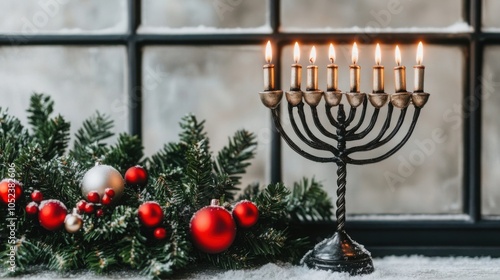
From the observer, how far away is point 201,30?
4.02 ft

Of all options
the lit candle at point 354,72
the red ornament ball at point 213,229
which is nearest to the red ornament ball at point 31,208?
the red ornament ball at point 213,229

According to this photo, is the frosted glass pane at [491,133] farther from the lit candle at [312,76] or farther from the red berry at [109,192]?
the red berry at [109,192]

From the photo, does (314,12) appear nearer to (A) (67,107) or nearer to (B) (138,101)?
(B) (138,101)

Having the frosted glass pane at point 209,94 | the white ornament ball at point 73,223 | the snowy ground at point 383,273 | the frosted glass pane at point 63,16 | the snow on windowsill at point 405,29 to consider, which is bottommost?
the snowy ground at point 383,273

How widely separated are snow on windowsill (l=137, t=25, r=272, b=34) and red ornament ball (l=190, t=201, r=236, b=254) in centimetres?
43

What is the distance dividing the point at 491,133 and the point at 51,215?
0.88m

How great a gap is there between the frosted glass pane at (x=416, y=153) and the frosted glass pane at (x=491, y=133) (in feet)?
0.16

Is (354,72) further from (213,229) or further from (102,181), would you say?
(102,181)

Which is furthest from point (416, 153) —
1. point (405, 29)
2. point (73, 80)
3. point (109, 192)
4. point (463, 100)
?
point (73, 80)

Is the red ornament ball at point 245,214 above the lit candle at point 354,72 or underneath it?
underneath

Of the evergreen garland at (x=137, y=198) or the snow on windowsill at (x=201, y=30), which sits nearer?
the evergreen garland at (x=137, y=198)

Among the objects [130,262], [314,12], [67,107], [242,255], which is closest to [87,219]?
[130,262]

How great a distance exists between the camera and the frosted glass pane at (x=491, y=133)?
1.21 m

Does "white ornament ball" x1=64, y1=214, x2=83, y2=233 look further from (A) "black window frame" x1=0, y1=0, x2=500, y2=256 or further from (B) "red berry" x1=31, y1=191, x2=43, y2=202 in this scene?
(A) "black window frame" x1=0, y1=0, x2=500, y2=256
